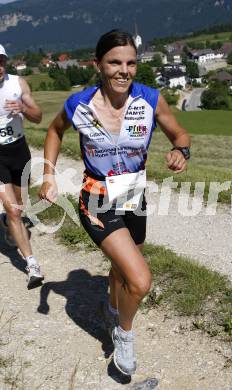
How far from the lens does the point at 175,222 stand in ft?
30.9

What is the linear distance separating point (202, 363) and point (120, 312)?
1.09 meters

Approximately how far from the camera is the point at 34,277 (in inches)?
Result: 261

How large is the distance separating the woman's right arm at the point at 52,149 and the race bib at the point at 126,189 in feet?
1.73

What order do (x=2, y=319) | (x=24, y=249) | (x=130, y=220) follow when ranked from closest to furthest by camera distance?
1. (x=130, y=220)
2. (x=2, y=319)
3. (x=24, y=249)

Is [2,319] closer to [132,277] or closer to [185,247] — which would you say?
[132,277]

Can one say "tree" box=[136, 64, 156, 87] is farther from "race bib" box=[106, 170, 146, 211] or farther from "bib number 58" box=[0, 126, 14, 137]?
"race bib" box=[106, 170, 146, 211]

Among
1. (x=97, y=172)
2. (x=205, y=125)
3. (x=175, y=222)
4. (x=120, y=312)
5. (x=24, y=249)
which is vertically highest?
(x=97, y=172)

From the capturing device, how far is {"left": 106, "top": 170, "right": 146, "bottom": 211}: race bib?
14.6 ft

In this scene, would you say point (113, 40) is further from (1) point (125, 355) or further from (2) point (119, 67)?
(1) point (125, 355)

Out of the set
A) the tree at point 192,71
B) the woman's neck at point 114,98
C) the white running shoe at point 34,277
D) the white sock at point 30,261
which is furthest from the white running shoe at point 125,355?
the tree at point 192,71

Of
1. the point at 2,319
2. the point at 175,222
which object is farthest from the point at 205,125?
the point at 2,319

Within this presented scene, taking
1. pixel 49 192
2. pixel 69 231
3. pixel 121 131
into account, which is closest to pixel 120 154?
pixel 121 131

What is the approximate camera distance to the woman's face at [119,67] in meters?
4.10

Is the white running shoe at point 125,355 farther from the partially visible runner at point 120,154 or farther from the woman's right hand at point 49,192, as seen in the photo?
the woman's right hand at point 49,192
